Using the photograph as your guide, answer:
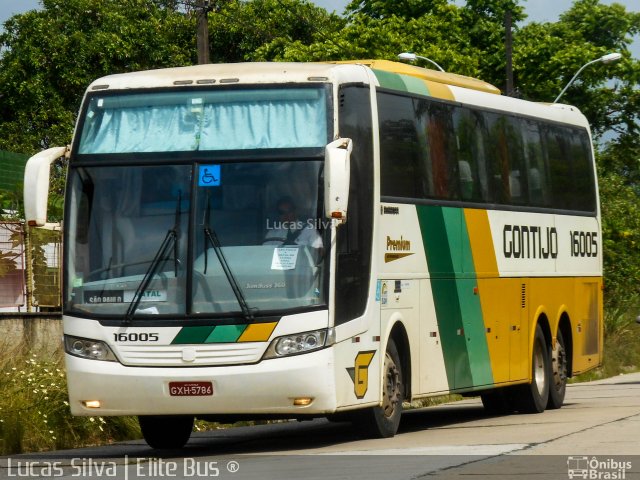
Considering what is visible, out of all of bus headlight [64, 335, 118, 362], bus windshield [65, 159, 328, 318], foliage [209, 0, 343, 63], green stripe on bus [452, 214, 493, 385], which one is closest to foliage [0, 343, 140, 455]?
bus headlight [64, 335, 118, 362]

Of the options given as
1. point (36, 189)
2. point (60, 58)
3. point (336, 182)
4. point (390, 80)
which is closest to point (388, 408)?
point (336, 182)

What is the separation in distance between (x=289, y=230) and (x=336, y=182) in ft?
2.26

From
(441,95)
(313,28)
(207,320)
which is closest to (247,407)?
(207,320)

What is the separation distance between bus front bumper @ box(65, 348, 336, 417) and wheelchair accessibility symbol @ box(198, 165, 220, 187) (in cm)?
161

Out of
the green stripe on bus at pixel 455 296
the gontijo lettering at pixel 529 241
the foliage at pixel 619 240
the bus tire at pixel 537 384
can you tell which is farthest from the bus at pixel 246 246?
the foliage at pixel 619 240

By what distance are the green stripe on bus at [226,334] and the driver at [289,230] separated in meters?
0.77

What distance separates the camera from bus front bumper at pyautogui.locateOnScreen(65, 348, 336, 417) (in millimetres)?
13289

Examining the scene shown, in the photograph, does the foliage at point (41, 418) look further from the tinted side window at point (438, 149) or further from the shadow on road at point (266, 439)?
the tinted side window at point (438, 149)

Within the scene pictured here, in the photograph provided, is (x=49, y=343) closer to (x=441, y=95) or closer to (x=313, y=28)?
(x=441, y=95)

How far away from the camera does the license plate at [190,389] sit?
13.3 metres

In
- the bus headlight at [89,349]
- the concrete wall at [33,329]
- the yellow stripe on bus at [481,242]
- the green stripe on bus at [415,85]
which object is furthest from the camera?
the concrete wall at [33,329]

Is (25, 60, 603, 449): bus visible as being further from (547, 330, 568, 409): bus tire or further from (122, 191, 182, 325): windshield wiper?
(547, 330, 568, 409): bus tire

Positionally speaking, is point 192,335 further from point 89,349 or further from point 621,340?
point 621,340

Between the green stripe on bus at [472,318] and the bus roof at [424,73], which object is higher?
the bus roof at [424,73]
